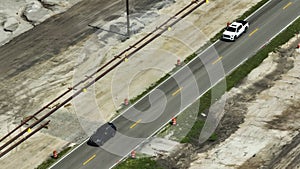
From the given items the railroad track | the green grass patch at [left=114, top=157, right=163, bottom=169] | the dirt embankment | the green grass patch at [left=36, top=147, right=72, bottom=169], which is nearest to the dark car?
the green grass patch at [left=36, top=147, right=72, bottom=169]

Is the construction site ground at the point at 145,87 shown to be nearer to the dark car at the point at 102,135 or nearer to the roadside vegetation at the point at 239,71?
the roadside vegetation at the point at 239,71

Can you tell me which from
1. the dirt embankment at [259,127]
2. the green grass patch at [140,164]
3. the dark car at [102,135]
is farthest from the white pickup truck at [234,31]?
the green grass patch at [140,164]

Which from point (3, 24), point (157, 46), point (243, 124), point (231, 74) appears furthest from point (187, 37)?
point (3, 24)

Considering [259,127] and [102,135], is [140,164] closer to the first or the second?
[102,135]

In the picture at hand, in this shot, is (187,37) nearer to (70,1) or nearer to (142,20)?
(142,20)

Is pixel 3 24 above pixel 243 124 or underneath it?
above

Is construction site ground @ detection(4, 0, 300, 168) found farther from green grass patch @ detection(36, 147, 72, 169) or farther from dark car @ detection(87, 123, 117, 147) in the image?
dark car @ detection(87, 123, 117, 147)

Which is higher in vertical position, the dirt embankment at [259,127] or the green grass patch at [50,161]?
the green grass patch at [50,161]
